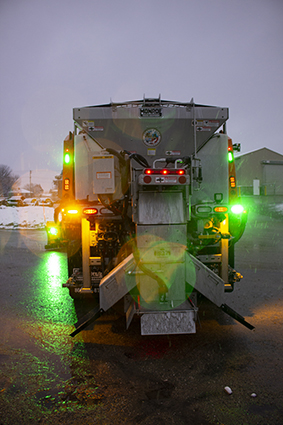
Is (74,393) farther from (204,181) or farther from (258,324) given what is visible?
(204,181)

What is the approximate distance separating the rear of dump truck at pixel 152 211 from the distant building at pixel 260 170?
28366 mm

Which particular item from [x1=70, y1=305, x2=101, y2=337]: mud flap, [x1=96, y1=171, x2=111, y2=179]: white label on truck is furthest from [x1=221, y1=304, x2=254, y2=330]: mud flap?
[x1=96, y1=171, x2=111, y2=179]: white label on truck

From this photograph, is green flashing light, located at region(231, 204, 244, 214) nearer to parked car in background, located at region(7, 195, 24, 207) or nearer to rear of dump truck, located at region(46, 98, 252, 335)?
rear of dump truck, located at region(46, 98, 252, 335)

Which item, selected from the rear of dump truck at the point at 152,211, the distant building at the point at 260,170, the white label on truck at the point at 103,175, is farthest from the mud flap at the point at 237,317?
the distant building at the point at 260,170

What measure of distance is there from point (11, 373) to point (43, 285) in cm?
315

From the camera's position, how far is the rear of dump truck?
3.24 meters

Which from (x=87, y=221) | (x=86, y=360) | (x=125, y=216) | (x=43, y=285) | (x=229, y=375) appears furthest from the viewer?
(x=43, y=285)

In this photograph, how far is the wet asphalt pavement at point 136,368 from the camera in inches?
92.9

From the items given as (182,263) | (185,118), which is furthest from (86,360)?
(185,118)

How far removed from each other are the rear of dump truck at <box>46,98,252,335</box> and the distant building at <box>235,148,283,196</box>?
2837 centimetres

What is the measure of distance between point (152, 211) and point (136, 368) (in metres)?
1.62

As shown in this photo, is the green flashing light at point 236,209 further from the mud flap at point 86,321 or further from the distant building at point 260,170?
the distant building at point 260,170

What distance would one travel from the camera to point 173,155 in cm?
433

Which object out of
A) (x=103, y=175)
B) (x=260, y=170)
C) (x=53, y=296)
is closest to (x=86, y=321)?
(x=103, y=175)
